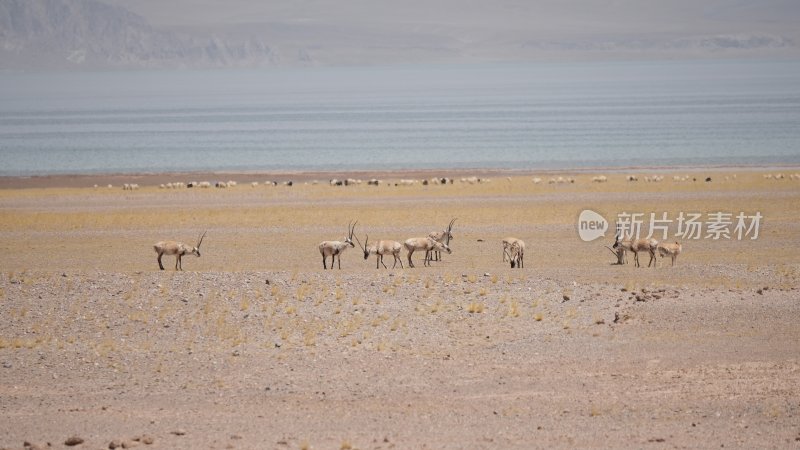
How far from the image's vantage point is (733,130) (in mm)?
109188

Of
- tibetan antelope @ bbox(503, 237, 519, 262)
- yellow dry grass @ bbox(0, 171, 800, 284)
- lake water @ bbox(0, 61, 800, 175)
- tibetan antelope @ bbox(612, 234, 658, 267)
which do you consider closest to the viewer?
tibetan antelope @ bbox(612, 234, 658, 267)

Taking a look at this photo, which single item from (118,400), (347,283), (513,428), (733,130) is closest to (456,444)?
(513,428)

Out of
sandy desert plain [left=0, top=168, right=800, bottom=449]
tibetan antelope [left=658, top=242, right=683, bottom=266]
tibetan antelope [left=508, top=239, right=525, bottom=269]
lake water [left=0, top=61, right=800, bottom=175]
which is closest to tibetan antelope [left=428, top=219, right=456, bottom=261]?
sandy desert plain [left=0, top=168, right=800, bottom=449]

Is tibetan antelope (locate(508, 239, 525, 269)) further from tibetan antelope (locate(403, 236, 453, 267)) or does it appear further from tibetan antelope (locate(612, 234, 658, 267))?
tibetan antelope (locate(612, 234, 658, 267))

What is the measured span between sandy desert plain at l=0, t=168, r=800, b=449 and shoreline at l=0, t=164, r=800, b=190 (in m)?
33.3

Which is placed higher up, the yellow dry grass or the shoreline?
the shoreline

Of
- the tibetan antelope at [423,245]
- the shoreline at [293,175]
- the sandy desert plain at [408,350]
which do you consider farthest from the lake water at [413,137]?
the sandy desert plain at [408,350]

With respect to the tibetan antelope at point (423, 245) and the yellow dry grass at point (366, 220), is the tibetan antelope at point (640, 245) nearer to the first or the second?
the yellow dry grass at point (366, 220)

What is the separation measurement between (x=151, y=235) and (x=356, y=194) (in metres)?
16.6

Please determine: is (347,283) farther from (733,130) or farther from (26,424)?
(733,130)

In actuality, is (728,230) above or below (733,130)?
below

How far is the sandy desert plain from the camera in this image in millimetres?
15844

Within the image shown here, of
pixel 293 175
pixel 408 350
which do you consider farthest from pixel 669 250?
pixel 293 175

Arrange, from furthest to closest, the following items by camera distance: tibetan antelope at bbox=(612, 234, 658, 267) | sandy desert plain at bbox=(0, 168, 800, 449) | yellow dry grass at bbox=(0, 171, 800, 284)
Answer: yellow dry grass at bbox=(0, 171, 800, 284), tibetan antelope at bbox=(612, 234, 658, 267), sandy desert plain at bbox=(0, 168, 800, 449)
